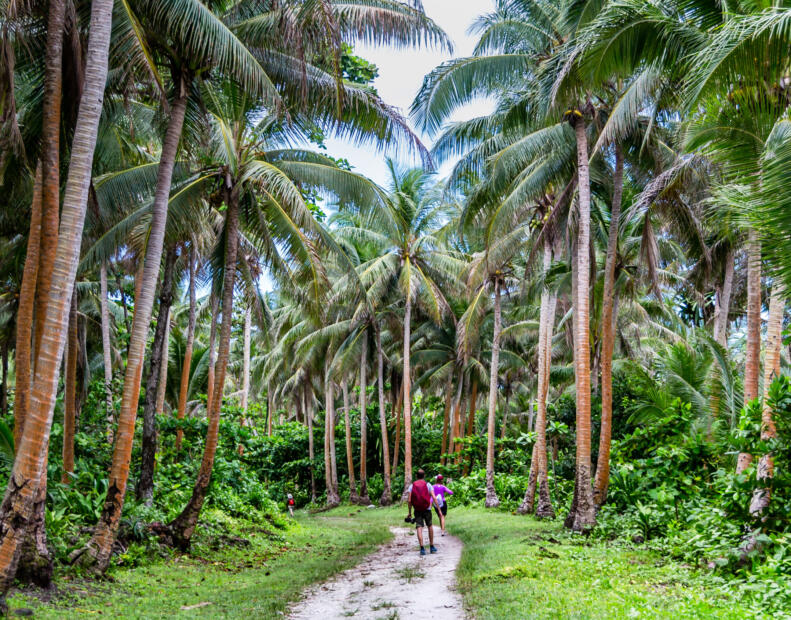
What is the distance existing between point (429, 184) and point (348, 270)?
47.9 feet

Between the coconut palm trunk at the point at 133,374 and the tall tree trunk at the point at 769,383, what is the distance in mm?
7830

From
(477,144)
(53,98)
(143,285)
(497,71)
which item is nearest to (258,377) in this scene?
(477,144)

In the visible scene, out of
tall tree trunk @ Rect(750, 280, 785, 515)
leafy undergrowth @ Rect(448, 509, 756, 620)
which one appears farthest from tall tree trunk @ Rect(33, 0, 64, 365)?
tall tree trunk @ Rect(750, 280, 785, 515)

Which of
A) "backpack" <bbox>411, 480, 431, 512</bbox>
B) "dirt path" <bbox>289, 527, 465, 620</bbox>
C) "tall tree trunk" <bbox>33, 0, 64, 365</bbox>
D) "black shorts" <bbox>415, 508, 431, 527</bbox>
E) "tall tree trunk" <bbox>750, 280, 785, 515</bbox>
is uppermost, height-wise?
"tall tree trunk" <bbox>33, 0, 64, 365</bbox>

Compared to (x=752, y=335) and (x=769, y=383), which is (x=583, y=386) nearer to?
(x=752, y=335)

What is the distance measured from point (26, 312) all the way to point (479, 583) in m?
7.24

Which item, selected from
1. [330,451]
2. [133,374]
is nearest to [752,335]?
[133,374]

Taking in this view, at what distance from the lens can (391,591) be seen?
868 centimetres

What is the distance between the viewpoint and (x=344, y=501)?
3278 cm

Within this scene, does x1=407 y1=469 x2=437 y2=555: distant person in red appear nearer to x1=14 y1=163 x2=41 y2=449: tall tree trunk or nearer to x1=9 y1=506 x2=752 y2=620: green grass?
x1=9 y1=506 x2=752 y2=620: green grass

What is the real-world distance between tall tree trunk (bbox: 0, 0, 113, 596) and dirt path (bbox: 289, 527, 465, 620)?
290 centimetres

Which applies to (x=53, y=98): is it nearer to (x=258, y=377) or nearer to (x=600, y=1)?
(x=600, y=1)

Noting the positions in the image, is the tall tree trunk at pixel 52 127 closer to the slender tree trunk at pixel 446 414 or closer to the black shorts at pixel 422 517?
the black shorts at pixel 422 517

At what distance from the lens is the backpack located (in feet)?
40.1
